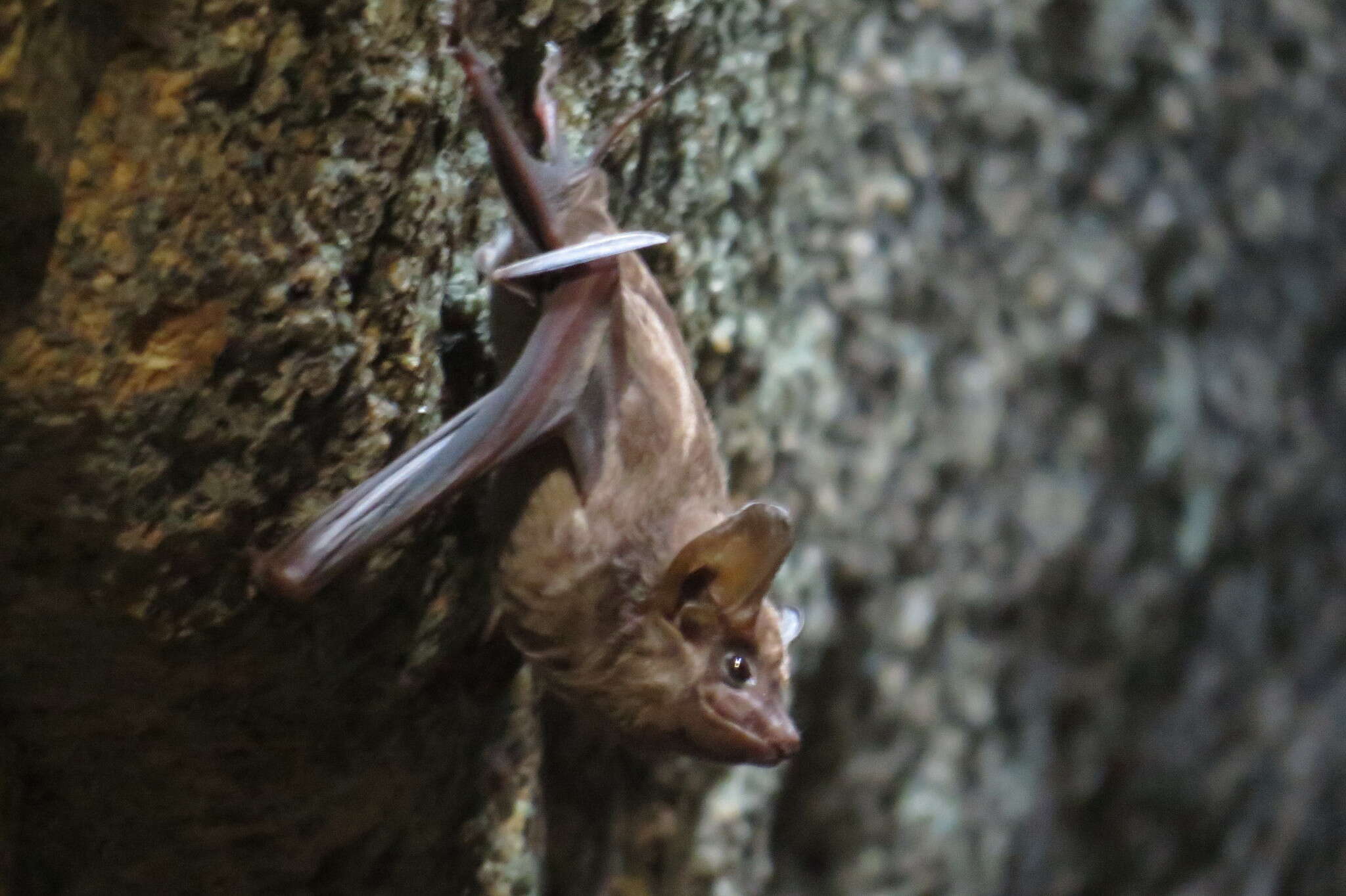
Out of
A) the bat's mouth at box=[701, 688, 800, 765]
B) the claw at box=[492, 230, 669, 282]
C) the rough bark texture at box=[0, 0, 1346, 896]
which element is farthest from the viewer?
the bat's mouth at box=[701, 688, 800, 765]

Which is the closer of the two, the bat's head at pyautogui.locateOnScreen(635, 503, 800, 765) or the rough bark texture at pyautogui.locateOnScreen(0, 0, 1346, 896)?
the rough bark texture at pyautogui.locateOnScreen(0, 0, 1346, 896)

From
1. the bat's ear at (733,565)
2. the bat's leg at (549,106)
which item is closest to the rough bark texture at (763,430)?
the bat's leg at (549,106)

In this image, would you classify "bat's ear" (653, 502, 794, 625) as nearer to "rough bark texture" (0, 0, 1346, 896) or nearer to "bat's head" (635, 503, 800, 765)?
"bat's head" (635, 503, 800, 765)

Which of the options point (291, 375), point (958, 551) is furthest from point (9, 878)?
point (958, 551)

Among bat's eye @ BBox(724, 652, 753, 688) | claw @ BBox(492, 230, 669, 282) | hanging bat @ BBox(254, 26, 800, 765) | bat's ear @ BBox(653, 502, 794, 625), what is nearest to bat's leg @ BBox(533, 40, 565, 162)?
hanging bat @ BBox(254, 26, 800, 765)

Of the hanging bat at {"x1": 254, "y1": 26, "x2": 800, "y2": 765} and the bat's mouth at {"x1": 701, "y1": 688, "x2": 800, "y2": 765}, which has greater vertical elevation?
the hanging bat at {"x1": 254, "y1": 26, "x2": 800, "y2": 765}

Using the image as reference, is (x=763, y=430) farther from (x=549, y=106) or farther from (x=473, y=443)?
(x=473, y=443)

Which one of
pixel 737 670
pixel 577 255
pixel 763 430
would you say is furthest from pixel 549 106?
pixel 763 430
